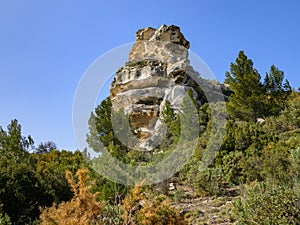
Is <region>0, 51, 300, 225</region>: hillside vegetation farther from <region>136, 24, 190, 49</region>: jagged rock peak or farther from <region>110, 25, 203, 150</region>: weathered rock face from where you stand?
<region>136, 24, 190, 49</region>: jagged rock peak

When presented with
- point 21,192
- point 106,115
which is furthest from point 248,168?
point 106,115

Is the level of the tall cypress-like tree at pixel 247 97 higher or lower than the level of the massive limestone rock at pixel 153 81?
lower

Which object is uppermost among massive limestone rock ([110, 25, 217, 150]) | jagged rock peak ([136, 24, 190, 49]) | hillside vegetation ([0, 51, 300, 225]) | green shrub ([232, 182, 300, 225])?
jagged rock peak ([136, 24, 190, 49])

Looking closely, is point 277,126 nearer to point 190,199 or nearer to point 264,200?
point 190,199

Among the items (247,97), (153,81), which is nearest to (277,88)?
(247,97)

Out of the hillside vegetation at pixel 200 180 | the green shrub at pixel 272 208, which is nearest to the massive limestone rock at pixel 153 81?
the hillside vegetation at pixel 200 180

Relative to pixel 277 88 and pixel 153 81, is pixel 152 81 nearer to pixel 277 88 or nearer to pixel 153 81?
pixel 153 81

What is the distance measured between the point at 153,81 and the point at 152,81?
101 millimetres

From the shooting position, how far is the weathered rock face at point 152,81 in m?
25.8

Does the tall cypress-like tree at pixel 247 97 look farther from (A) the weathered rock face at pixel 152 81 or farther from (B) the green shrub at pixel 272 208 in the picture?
(B) the green shrub at pixel 272 208

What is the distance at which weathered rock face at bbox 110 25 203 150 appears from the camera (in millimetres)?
25750

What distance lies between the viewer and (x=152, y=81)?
29.2m

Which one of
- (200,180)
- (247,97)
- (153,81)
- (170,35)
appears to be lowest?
(200,180)

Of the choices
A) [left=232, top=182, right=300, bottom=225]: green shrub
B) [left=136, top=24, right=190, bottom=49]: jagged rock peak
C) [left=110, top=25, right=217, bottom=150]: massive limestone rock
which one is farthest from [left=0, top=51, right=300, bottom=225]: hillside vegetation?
[left=136, top=24, right=190, bottom=49]: jagged rock peak
